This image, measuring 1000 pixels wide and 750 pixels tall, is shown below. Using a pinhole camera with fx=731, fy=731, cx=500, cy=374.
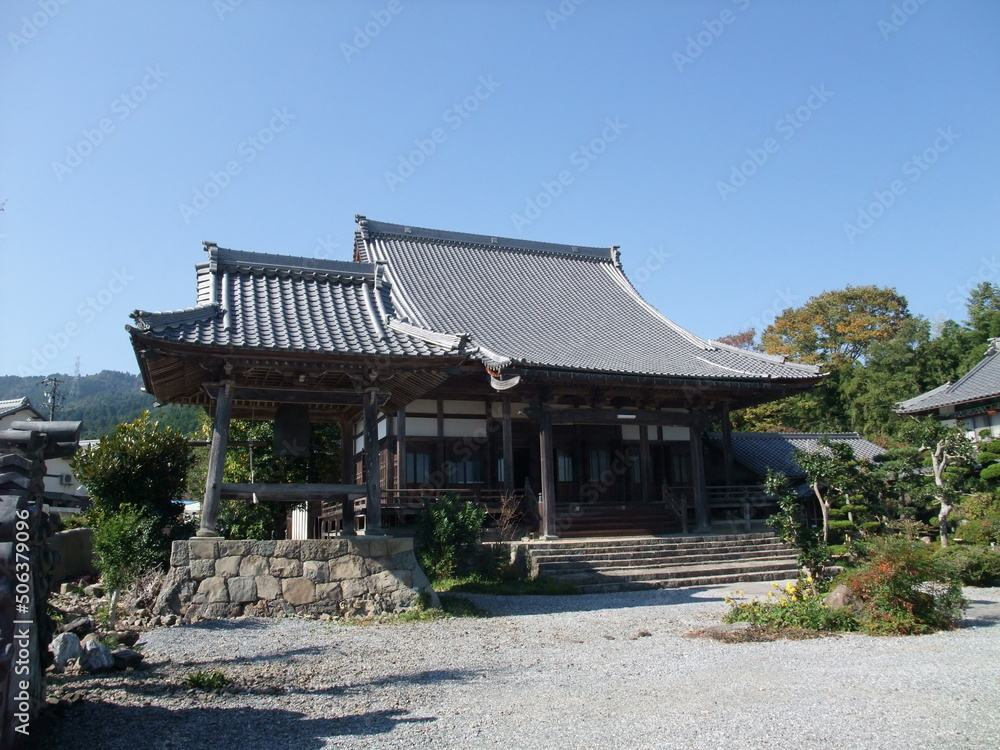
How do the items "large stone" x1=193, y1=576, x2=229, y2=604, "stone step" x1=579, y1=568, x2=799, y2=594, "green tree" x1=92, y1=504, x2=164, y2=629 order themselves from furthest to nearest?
1. "stone step" x1=579, y1=568, x2=799, y2=594
2. "green tree" x1=92, y1=504, x2=164, y2=629
3. "large stone" x1=193, y1=576, x2=229, y2=604

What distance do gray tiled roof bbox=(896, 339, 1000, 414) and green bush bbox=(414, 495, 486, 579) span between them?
18.7 m

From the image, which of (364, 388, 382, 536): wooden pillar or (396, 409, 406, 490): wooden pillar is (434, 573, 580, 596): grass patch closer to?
(364, 388, 382, 536): wooden pillar

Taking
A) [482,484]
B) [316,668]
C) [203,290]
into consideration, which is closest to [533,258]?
[482,484]

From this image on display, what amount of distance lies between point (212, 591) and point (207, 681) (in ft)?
11.1

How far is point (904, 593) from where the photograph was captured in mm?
8258

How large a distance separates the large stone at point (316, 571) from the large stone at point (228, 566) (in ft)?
2.67

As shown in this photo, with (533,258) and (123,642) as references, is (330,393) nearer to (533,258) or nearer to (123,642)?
(123,642)

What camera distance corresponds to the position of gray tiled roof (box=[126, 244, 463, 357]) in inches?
356

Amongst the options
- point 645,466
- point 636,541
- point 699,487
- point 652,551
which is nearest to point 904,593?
point 652,551

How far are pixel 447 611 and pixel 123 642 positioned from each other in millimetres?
3965

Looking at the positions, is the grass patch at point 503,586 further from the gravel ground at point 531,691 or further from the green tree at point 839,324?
the green tree at point 839,324

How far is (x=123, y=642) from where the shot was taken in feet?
24.0

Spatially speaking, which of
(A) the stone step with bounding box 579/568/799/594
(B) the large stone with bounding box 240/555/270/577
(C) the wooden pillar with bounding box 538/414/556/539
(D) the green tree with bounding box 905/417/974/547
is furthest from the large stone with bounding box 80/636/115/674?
(D) the green tree with bounding box 905/417/974/547

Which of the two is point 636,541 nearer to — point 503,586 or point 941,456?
point 503,586
